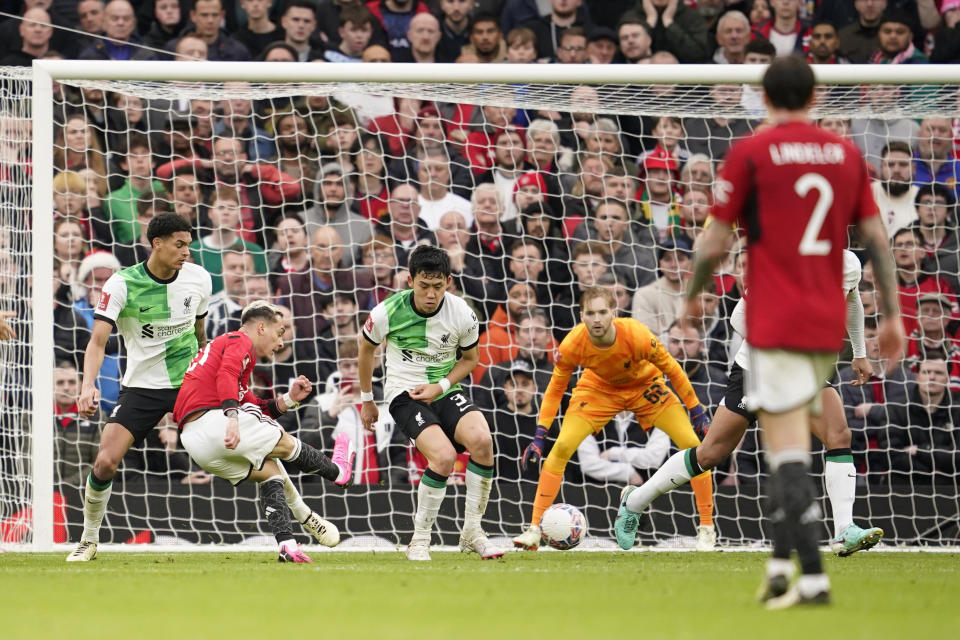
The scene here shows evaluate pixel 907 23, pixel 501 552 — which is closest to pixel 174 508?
pixel 501 552

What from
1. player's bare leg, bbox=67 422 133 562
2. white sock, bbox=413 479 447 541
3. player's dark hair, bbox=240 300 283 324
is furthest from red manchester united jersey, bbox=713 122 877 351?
player's bare leg, bbox=67 422 133 562

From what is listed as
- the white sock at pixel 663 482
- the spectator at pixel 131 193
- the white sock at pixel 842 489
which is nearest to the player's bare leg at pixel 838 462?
the white sock at pixel 842 489

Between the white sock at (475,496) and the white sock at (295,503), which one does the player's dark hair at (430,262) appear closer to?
the white sock at (475,496)

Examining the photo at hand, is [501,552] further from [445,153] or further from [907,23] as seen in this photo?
[907,23]

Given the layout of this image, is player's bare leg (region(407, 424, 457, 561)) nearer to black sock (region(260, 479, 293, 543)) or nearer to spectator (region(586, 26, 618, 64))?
black sock (region(260, 479, 293, 543))

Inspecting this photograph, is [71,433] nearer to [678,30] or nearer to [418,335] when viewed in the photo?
[418,335]

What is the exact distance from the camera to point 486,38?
37.4ft

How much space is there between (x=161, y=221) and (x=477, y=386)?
10.3ft

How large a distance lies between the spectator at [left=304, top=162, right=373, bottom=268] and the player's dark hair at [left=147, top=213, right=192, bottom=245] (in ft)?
9.00

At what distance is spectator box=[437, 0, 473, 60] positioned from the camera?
1167 centimetres

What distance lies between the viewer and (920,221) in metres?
9.93

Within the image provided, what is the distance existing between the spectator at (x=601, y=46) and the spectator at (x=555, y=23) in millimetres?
297

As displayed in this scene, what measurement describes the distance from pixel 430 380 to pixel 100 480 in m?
2.02

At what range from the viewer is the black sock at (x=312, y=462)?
7.32m
